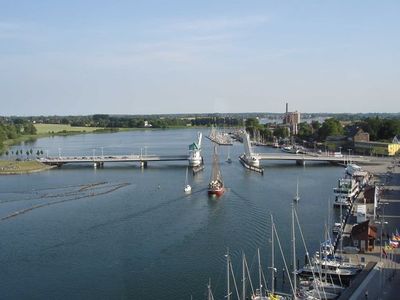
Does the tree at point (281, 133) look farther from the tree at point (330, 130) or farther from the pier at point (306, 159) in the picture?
the pier at point (306, 159)

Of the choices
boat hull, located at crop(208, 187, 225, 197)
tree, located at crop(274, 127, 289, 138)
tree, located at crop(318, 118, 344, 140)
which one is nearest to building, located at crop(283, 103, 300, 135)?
Result: tree, located at crop(274, 127, 289, 138)

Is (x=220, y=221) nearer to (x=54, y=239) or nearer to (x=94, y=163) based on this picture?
(x=54, y=239)

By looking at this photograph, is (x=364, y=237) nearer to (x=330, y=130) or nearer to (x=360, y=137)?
(x=360, y=137)

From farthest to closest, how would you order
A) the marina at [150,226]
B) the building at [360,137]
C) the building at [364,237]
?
1. the building at [360,137]
2. the building at [364,237]
3. the marina at [150,226]

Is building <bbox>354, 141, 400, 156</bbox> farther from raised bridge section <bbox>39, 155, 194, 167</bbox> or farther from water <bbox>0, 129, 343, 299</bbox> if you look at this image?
raised bridge section <bbox>39, 155, 194, 167</bbox>

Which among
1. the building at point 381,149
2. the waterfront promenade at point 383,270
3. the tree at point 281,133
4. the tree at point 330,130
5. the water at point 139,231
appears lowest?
the water at point 139,231

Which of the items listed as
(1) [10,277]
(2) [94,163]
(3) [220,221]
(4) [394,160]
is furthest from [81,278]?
(4) [394,160]

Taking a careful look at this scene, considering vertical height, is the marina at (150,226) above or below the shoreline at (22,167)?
below

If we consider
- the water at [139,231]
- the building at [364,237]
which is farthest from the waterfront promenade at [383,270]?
the water at [139,231]
